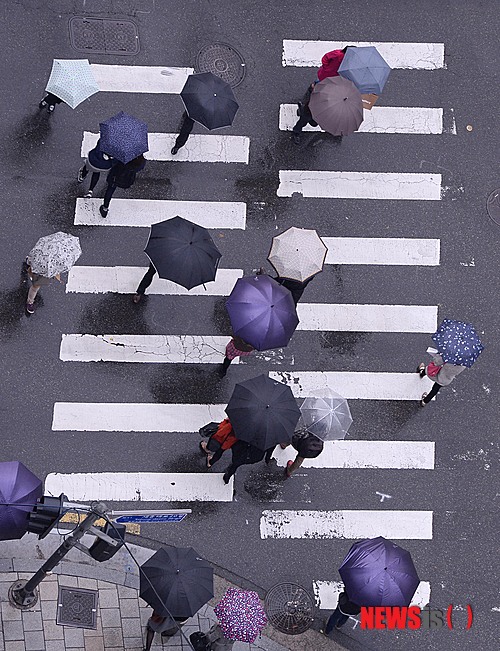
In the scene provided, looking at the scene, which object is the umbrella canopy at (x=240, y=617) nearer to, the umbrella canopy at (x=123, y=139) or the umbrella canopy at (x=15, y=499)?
the umbrella canopy at (x=15, y=499)

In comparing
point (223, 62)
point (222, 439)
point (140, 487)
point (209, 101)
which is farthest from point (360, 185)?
point (140, 487)

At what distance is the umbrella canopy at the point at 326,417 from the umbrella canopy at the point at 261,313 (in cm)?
110

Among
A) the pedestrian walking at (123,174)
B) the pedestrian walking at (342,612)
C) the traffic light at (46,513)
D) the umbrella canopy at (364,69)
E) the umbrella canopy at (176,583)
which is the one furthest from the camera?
the umbrella canopy at (364,69)

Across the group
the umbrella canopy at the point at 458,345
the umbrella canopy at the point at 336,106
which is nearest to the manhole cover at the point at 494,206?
the umbrella canopy at the point at 336,106

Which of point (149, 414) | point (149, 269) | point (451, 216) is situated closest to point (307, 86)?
point (451, 216)

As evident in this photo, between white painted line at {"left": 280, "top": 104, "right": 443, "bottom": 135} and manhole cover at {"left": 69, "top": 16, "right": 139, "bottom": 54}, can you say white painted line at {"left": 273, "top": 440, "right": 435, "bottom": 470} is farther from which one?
manhole cover at {"left": 69, "top": 16, "right": 139, "bottom": 54}

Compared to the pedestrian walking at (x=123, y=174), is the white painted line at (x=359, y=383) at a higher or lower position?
lower

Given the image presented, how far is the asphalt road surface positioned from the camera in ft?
55.8

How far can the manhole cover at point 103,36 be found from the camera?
19.2 metres

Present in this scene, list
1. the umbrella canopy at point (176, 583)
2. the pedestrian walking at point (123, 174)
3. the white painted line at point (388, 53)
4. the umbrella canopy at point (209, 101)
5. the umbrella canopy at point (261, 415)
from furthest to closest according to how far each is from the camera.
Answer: the white painted line at point (388, 53) < the umbrella canopy at point (209, 101) < the pedestrian walking at point (123, 174) < the umbrella canopy at point (261, 415) < the umbrella canopy at point (176, 583)

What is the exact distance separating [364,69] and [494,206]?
3.45 meters

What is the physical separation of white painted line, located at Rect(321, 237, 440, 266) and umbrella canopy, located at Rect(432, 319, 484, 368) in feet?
8.20

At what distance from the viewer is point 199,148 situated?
18891 mm

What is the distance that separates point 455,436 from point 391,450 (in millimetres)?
1149
